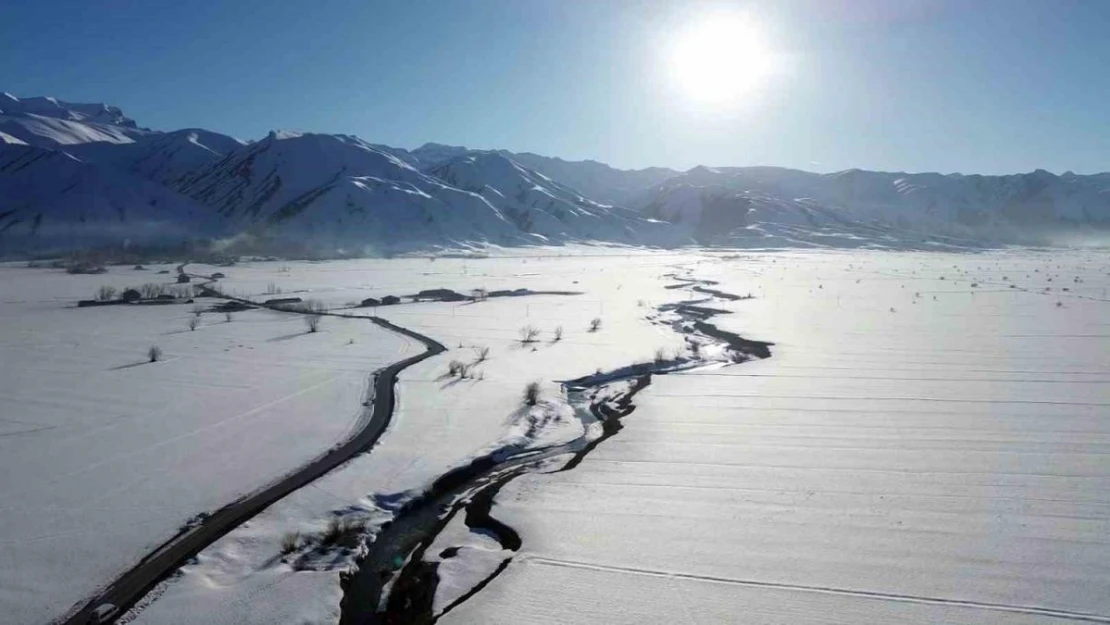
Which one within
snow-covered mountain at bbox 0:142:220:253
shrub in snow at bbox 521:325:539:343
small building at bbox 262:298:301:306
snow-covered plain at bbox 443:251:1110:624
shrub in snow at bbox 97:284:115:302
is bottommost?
snow-covered plain at bbox 443:251:1110:624

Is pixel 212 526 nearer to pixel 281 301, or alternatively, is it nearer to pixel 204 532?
pixel 204 532

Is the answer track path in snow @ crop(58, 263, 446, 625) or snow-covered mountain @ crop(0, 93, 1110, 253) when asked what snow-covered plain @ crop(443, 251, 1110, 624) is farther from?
snow-covered mountain @ crop(0, 93, 1110, 253)

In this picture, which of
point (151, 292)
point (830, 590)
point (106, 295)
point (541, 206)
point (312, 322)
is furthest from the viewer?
point (541, 206)

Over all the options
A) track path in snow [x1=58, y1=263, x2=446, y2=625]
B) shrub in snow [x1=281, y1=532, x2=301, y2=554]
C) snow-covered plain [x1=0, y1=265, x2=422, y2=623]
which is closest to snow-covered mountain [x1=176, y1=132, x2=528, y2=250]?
snow-covered plain [x1=0, y1=265, x2=422, y2=623]

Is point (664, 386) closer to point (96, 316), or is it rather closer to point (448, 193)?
point (96, 316)

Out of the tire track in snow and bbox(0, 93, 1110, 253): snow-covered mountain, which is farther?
bbox(0, 93, 1110, 253): snow-covered mountain

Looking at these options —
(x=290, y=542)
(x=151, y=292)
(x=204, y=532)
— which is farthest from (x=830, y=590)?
(x=151, y=292)

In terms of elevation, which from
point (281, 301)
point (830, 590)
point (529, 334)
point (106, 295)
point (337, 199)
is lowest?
point (830, 590)
